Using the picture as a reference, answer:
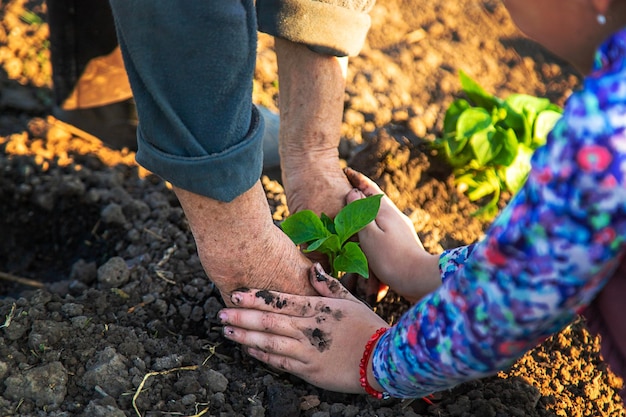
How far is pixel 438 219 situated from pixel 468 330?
1098 mm

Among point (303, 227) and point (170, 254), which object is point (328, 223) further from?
point (170, 254)

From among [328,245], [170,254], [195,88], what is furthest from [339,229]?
[195,88]

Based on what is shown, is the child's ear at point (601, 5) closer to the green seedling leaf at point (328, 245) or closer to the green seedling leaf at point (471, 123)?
the green seedling leaf at point (328, 245)

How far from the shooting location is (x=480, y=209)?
2.18 meters

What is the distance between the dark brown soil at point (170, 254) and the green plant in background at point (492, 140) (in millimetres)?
70

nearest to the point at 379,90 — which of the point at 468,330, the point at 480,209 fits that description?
the point at 480,209

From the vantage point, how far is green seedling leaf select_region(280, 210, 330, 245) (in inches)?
62.6

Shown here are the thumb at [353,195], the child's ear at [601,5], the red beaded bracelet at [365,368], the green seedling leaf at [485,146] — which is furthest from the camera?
the green seedling leaf at [485,146]

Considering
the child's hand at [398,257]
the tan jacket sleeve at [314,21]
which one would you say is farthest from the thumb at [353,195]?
the tan jacket sleeve at [314,21]

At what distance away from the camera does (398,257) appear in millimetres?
1678

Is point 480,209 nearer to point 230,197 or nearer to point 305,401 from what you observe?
point 305,401

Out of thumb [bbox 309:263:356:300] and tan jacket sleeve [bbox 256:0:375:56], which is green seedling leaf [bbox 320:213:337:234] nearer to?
thumb [bbox 309:263:356:300]

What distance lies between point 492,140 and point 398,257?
2.05 ft

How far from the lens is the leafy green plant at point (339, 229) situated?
1573mm
